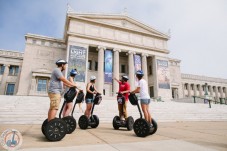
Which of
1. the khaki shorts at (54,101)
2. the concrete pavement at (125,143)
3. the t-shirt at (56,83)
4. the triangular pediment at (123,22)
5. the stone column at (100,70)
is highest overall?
the triangular pediment at (123,22)

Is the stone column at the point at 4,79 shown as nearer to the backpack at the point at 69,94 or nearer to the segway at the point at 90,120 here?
the segway at the point at 90,120

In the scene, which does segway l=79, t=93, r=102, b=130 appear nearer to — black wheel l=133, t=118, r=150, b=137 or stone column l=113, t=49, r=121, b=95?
black wheel l=133, t=118, r=150, b=137

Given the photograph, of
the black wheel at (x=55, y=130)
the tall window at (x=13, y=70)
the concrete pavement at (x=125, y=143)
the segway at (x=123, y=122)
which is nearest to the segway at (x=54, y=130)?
the black wheel at (x=55, y=130)

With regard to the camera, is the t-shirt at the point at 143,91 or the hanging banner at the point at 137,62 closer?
the t-shirt at the point at 143,91

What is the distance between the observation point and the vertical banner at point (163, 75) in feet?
93.2

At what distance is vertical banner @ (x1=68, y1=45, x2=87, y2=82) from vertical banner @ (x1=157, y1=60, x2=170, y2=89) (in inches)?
558

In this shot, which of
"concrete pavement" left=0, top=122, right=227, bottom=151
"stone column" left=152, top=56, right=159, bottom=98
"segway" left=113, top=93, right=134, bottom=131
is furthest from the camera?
"stone column" left=152, top=56, right=159, bottom=98

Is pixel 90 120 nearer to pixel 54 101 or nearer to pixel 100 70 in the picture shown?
pixel 54 101

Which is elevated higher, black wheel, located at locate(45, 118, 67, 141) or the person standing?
the person standing

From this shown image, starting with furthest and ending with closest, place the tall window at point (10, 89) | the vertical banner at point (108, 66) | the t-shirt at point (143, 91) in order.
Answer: the tall window at point (10, 89)
the vertical banner at point (108, 66)
the t-shirt at point (143, 91)

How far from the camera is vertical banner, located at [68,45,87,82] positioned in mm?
23089

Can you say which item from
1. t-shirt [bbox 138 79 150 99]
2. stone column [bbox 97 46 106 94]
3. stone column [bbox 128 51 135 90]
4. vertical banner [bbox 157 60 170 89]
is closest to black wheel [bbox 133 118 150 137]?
t-shirt [bbox 138 79 150 99]

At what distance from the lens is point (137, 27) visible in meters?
31.2

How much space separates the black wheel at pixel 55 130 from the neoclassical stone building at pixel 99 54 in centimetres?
1980
